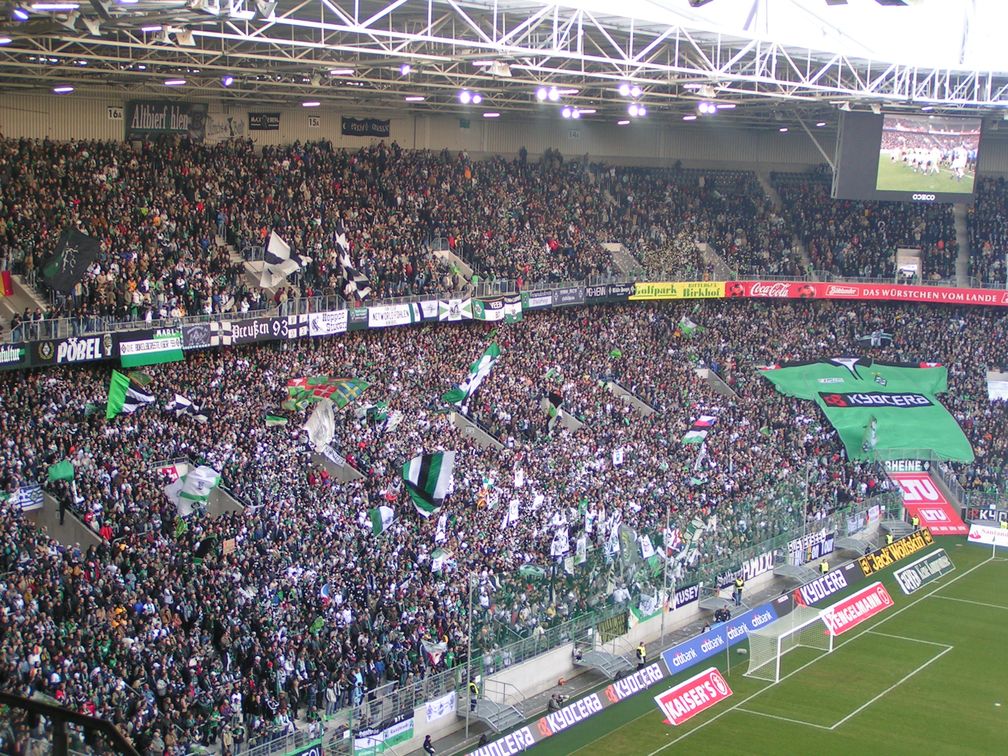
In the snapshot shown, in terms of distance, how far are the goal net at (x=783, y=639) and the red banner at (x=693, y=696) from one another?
2.05 m

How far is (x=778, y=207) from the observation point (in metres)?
54.1

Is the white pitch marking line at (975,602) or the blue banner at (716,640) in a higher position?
the blue banner at (716,640)

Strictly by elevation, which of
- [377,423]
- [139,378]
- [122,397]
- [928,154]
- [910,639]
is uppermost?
[928,154]

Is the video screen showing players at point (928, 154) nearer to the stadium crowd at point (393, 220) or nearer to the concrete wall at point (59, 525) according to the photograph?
the stadium crowd at point (393, 220)

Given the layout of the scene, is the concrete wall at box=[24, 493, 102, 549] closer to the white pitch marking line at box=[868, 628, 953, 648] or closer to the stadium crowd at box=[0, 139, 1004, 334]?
the stadium crowd at box=[0, 139, 1004, 334]

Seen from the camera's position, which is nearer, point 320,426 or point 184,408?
point 184,408

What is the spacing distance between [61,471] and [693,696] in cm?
1367

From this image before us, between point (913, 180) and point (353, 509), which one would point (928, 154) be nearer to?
point (913, 180)

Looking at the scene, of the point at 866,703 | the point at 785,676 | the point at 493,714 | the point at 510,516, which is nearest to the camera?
the point at 493,714

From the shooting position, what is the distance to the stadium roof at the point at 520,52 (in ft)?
85.0

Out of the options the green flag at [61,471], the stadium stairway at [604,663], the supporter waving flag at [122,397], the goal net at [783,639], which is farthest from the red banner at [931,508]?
the green flag at [61,471]

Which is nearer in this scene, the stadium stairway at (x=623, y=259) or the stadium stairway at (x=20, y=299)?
the stadium stairway at (x=20, y=299)

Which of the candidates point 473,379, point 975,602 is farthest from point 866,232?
point 473,379

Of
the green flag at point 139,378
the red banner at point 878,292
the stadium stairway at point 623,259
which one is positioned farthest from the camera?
the red banner at point 878,292
